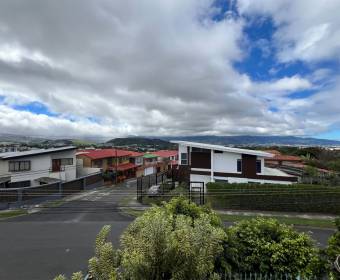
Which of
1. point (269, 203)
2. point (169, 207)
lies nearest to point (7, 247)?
point (169, 207)

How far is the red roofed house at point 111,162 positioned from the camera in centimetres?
4644

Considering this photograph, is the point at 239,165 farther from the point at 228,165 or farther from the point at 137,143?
the point at 137,143

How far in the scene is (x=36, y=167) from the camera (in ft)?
112

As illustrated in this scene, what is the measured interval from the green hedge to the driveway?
10596 millimetres

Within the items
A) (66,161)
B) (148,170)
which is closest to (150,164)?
(148,170)

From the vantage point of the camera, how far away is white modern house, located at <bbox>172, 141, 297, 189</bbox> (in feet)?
94.4

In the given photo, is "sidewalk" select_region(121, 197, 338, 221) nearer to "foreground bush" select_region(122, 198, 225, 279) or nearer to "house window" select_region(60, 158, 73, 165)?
"house window" select_region(60, 158, 73, 165)

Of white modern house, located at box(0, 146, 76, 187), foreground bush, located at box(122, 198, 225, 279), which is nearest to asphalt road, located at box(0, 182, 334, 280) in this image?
foreground bush, located at box(122, 198, 225, 279)

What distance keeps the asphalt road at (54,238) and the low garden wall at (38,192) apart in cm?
405

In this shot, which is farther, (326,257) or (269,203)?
(269,203)

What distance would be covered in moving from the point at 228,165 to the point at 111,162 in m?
29.7

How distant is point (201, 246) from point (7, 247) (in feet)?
45.5

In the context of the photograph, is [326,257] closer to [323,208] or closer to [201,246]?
[201,246]

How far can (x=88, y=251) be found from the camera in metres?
13.3
